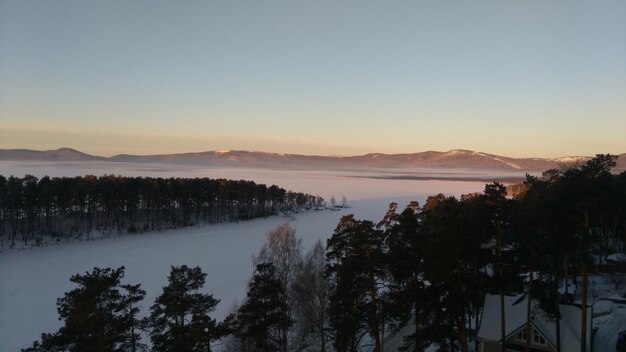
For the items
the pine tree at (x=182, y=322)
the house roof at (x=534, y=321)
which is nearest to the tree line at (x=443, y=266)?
the pine tree at (x=182, y=322)

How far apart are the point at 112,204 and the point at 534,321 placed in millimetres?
56273

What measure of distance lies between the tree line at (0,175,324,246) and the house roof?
48194mm

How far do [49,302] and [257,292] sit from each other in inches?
812

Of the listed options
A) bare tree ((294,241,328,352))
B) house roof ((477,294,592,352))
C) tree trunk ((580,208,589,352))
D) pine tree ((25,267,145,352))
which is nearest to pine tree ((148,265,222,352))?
pine tree ((25,267,145,352))

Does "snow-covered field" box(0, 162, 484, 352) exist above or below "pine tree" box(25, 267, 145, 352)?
below

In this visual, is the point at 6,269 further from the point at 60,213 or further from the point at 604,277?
the point at 604,277

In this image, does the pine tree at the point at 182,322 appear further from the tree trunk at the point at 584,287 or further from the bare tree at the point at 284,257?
the tree trunk at the point at 584,287

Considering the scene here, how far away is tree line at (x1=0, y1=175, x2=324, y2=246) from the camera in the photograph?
48.2 m

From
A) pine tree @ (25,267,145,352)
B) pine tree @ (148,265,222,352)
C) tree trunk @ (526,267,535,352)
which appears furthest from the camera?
tree trunk @ (526,267,535,352)

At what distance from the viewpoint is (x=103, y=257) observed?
1523 inches

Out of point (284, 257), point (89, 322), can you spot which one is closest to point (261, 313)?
point (89, 322)

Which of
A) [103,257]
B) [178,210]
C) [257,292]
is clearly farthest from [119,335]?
[178,210]

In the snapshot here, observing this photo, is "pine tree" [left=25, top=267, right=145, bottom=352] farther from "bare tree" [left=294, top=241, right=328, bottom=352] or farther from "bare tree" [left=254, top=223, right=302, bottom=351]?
"bare tree" [left=254, top=223, right=302, bottom=351]

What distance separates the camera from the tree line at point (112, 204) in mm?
48219
